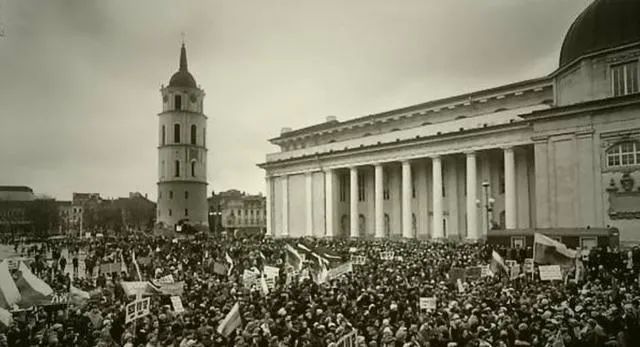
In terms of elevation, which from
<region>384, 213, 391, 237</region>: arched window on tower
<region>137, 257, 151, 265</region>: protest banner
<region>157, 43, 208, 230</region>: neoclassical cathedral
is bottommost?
<region>137, 257, 151, 265</region>: protest banner

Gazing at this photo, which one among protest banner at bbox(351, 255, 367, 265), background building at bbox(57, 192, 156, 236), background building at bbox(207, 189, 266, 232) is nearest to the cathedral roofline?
protest banner at bbox(351, 255, 367, 265)

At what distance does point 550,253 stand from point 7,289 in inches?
436

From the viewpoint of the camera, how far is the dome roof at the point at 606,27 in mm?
20281

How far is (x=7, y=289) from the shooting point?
9578 millimetres

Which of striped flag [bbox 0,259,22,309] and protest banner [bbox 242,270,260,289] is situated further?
protest banner [bbox 242,270,260,289]

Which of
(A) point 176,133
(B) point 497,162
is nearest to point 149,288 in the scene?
(A) point 176,133

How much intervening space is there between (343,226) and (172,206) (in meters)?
22.8

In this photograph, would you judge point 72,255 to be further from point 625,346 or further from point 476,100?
point 476,100

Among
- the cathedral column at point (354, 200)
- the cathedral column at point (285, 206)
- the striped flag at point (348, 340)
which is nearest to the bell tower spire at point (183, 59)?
the striped flag at point (348, 340)

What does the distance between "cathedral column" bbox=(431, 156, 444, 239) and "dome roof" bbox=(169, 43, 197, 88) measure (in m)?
21.9

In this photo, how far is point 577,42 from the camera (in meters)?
22.3

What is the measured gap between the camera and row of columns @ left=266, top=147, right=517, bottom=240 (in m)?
28.7

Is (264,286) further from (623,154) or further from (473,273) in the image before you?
(623,154)

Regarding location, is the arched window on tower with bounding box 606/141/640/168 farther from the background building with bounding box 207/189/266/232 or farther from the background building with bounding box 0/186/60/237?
the background building with bounding box 207/189/266/232
